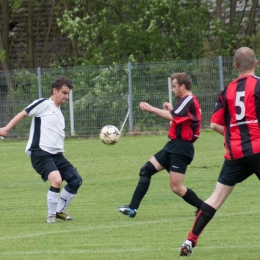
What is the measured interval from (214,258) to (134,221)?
2.73 meters

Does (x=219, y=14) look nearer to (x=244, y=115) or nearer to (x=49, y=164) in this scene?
(x=49, y=164)

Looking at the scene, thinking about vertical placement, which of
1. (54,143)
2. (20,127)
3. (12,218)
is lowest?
(20,127)

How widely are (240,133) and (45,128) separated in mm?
3459

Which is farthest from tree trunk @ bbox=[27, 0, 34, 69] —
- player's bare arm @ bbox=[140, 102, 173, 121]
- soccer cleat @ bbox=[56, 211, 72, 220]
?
player's bare arm @ bbox=[140, 102, 173, 121]

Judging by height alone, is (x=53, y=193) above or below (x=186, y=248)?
below

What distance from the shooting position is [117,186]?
13.6 m

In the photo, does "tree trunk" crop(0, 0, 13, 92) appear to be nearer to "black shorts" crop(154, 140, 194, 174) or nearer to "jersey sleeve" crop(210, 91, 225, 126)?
"black shorts" crop(154, 140, 194, 174)

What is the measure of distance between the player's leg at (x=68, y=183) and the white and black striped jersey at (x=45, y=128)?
0.18 meters

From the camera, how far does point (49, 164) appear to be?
10023 millimetres

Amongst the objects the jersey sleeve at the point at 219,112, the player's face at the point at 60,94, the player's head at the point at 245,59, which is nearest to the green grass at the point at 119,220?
the jersey sleeve at the point at 219,112

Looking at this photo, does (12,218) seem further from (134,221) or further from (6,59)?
(6,59)

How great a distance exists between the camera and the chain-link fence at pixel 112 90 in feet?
81.1

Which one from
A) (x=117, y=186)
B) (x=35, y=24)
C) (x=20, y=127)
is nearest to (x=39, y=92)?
(x=20, y=127)

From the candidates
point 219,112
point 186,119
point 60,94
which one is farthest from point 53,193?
point 219,112
